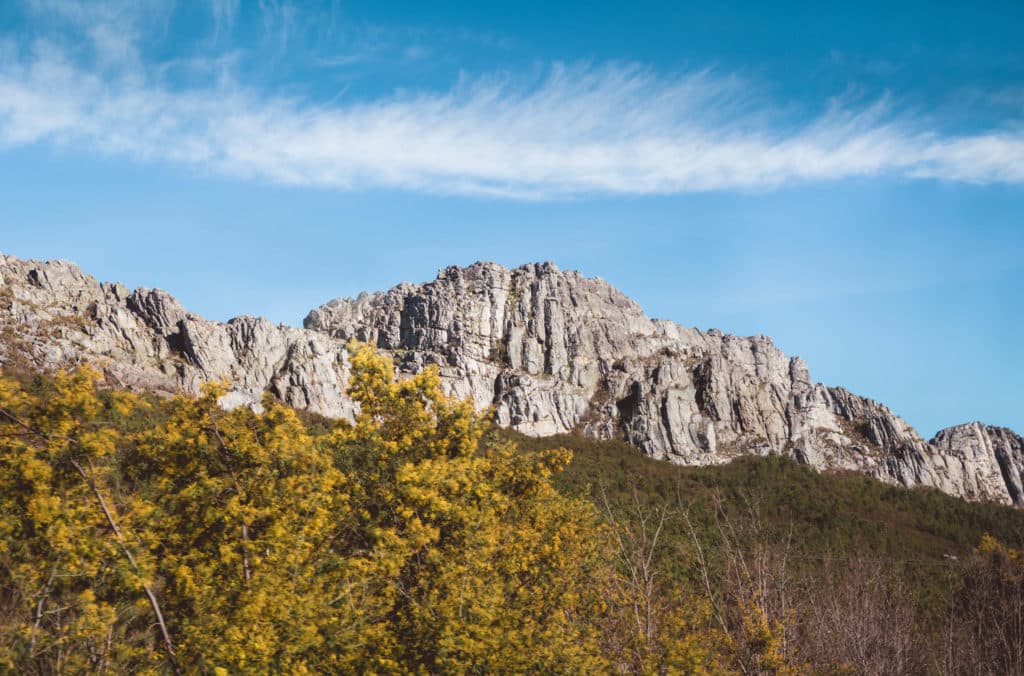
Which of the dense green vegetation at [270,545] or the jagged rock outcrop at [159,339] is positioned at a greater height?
the jagged rock outcrop at [159,339]

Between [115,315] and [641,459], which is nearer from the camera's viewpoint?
[115,315]

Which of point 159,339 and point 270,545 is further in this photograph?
point 159,339

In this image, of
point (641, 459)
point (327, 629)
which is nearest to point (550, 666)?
point (327, 629)

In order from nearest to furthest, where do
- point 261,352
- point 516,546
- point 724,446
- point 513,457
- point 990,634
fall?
point 516,546 → point 513,457 → point 990,634 → point 261,352 → point 724,446

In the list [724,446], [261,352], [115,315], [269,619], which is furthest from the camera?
[724,446]

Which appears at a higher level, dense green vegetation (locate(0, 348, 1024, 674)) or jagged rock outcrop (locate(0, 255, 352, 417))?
jagged rock outcrop (locate(0, 255, 352, 417))

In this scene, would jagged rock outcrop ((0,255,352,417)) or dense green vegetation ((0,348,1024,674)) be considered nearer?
dense green vegetation ((0,348,1024,674))

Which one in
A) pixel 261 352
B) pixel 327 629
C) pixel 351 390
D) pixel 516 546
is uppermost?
pixel 261 352

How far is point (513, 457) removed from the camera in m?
19.7

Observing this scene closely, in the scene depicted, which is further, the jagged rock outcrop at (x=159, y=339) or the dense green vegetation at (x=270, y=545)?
the jagged rock outcrop at (x=159, y=339)

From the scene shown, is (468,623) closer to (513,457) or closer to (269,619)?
(269,619)

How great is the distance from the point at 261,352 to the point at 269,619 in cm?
16745

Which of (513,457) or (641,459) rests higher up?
(641,459)

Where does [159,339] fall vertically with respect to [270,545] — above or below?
above
